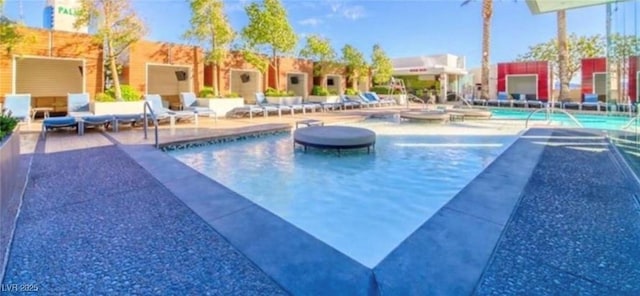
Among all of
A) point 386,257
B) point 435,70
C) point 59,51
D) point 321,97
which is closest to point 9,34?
Result: point 59,51

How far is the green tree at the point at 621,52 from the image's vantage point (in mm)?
6816

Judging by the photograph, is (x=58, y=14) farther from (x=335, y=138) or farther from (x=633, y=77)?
(x=633, y=77)

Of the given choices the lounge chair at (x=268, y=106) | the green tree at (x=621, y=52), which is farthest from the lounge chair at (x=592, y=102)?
the lounge chair at (x=268, y=106)

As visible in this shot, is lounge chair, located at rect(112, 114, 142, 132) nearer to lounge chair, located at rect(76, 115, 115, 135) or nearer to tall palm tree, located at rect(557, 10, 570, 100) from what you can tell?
lounge chair, located at rect(76, 115, 115, 135)

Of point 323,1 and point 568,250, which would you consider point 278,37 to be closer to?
point 323,1

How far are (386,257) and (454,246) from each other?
0.55 metres

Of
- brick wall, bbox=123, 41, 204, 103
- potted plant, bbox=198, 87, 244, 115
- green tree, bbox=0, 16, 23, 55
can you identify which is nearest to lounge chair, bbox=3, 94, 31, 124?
green tree, bbox=0, 16, 23, 55

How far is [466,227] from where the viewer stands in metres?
3.24

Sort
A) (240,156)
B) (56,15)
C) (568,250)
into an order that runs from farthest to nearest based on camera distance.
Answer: (56,15) < (240,156) < (568,250)

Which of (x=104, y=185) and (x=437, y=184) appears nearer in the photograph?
(x=104, y=185)

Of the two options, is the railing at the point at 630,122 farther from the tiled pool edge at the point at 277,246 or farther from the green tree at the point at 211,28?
the green tree at the point at 211,28

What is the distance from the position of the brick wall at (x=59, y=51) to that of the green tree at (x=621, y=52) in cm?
1513

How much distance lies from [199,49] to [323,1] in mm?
12142

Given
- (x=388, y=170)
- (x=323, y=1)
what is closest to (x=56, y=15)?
(x=323, y=1)
